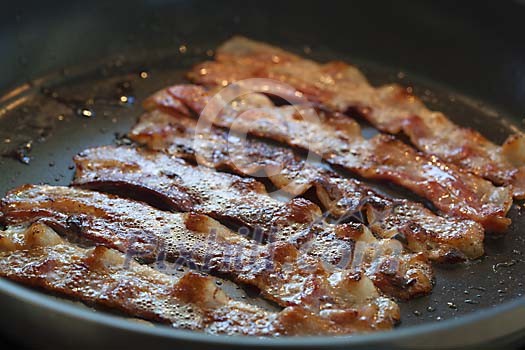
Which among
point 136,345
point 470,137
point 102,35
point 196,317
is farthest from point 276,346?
point 102,35

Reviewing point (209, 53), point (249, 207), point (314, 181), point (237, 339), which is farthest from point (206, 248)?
point (209, 53)

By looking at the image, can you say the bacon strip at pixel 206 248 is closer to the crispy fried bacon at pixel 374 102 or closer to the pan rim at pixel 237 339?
the pan rim at pixel 237 339

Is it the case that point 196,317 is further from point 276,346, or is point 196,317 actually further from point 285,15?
point 285,15

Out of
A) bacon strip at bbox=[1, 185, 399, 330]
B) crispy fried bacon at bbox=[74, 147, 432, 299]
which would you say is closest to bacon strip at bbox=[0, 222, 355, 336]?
bacon strip at bbox=[1, 185, 399, 330]

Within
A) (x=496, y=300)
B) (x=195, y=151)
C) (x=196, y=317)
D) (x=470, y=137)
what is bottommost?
(x=196, y=317)

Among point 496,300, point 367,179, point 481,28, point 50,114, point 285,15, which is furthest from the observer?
point 285,15

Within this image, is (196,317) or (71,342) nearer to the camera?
(71,342)

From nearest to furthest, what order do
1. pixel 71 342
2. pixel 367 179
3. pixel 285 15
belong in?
pixel 71 342 → pixel 367 179 → pixel 285 15

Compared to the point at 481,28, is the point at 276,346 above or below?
below
